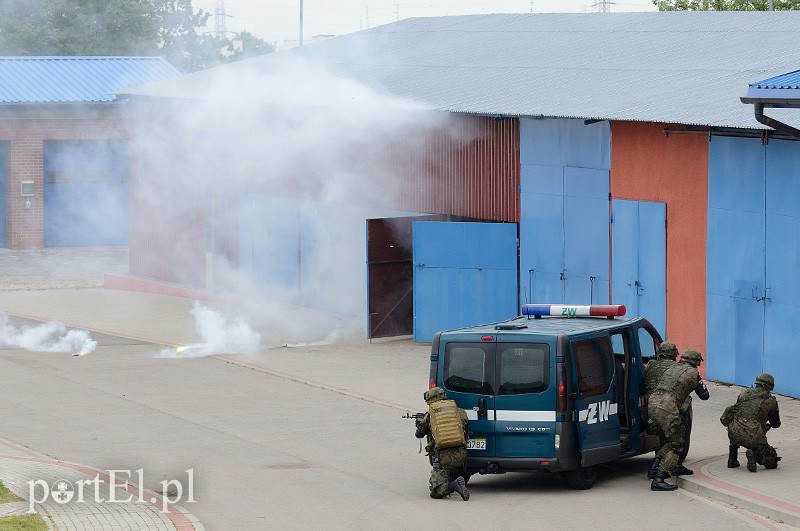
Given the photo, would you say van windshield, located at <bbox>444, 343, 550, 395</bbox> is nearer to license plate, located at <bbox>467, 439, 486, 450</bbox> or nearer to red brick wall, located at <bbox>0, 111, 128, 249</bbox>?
license plate, located at <bbox>467, 439, 486, 450</bbox>

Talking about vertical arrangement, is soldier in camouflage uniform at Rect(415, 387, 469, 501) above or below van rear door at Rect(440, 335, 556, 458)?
below

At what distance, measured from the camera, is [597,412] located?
14.4 meters

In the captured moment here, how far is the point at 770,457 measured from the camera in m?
14.8

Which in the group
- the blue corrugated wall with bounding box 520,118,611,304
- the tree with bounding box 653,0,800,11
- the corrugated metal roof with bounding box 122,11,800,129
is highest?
the tree with bounding box 653,0,800,11

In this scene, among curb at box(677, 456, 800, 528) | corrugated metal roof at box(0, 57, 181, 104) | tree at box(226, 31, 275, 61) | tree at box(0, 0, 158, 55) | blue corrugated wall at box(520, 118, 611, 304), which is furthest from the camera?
tree at box(226, 31, 275, 61)

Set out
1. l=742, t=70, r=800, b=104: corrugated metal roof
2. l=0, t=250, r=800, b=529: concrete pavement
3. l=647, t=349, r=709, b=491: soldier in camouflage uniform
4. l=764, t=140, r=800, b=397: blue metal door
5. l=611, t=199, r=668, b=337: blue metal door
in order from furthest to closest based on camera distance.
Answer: l=611, t=199, r=668, b=337: blue metal door, l=764, t=140, r=800, b=397: blue metal door, l=742, t=70, r=800, b=104: corrugated metal roof, l=647, t=349, r=709, b=491: soldier in camouflage uniform, l=0, t=250, r=800, b=529: concrete pavement

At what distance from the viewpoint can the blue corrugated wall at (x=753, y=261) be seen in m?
19.4

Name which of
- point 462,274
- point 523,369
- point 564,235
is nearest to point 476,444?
point 523,369

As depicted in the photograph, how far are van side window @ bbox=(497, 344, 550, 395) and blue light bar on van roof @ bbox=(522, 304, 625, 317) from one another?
125cm

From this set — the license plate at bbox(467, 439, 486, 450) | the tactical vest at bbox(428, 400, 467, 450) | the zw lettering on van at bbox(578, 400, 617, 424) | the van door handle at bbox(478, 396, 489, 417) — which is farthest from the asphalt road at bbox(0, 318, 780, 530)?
the van door handle at bbox(478, 396, 489, 417)

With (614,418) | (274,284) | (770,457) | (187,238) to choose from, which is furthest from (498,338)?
(187,238)

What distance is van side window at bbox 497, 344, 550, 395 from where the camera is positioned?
14008 mm

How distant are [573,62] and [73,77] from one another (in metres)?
22.5

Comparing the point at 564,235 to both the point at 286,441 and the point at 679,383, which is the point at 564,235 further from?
the point at 679,383
